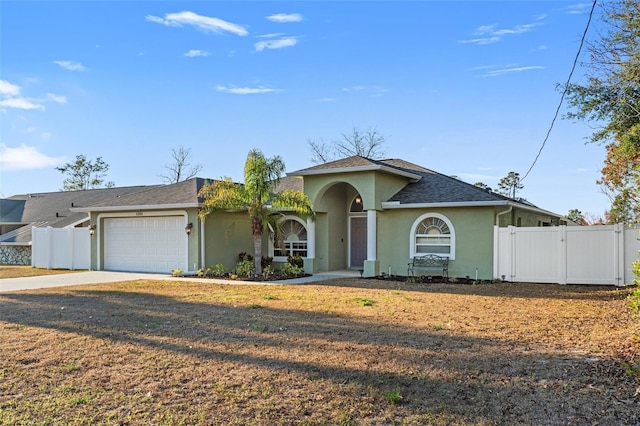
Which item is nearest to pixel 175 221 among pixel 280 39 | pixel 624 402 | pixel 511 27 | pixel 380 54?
pixel 280 39

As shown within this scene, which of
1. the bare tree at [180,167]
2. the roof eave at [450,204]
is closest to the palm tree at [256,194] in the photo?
the roof eave at [450,204]

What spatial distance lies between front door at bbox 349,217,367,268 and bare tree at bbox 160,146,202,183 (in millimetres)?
27487

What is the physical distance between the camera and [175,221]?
18.5 metres

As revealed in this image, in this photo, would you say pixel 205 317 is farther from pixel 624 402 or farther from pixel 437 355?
pixel 624 402

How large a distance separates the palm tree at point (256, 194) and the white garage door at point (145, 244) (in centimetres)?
252

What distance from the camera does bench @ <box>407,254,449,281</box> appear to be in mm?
15953

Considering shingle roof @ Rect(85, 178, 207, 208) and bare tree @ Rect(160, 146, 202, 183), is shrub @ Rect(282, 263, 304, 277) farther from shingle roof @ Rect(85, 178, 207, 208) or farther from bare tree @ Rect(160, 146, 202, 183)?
bare tree @ Rect(160, 146, 202, 183)

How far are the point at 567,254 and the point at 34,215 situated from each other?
29.3 meters

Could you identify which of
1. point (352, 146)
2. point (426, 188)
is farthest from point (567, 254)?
point (352, 146)

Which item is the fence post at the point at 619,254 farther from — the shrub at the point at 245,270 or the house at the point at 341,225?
the shrub at the point at 245,270

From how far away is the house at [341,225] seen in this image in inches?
624

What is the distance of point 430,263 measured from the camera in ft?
53.1

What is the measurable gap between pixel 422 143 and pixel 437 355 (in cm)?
2465

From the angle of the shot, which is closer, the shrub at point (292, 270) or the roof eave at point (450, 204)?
the roof eave at point (450, 204)
